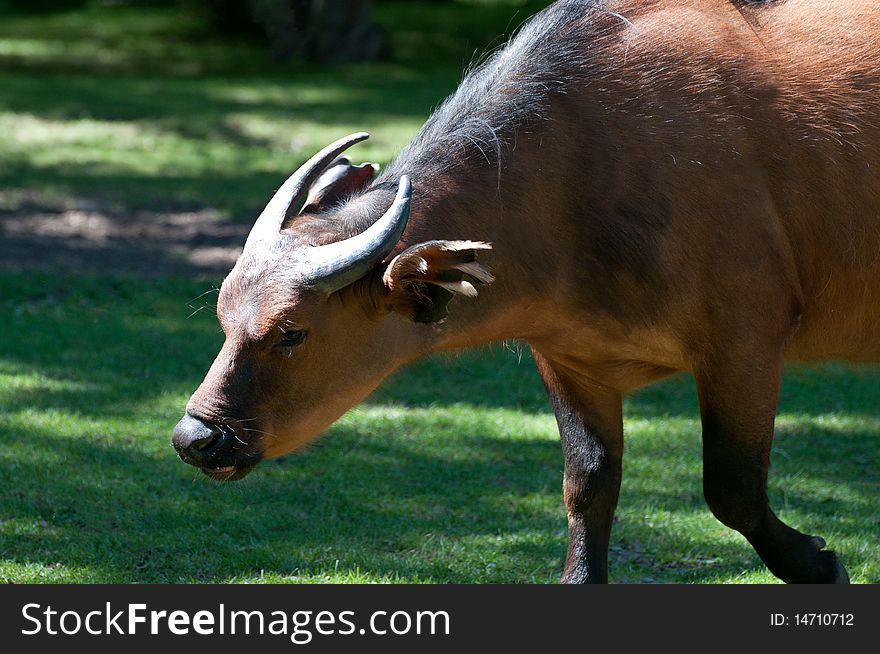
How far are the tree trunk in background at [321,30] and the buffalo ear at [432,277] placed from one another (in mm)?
14811

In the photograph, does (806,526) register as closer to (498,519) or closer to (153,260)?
(498,519)

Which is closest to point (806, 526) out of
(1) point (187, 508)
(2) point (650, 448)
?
(2) point (650, 448)

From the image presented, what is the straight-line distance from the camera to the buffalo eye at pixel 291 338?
4.39 meters

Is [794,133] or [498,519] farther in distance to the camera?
[498,519]

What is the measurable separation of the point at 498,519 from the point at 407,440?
1115 mm

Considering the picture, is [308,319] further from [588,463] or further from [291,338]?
[588,463]

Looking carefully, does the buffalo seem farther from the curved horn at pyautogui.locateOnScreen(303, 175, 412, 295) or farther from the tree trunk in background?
the tree trunk in background

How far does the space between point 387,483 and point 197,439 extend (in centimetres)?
260

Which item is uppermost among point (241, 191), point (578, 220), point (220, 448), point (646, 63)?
point (646, 63)

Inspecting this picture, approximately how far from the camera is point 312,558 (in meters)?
5.88

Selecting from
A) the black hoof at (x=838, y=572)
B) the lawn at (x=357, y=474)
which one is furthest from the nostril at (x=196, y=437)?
the black hoof at (x=838, y=572)

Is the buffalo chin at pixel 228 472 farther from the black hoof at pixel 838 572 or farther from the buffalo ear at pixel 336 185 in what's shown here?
the black hoof at pixel 838 572

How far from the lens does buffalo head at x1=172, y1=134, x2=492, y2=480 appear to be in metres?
4.31

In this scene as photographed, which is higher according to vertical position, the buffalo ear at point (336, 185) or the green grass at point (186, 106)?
the buffalo ear at point (336, 185)
